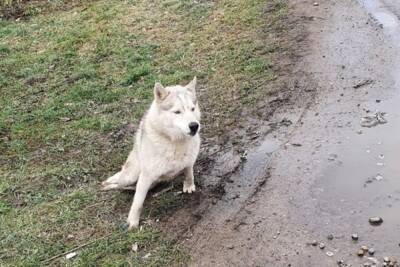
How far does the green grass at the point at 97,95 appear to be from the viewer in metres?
6.50

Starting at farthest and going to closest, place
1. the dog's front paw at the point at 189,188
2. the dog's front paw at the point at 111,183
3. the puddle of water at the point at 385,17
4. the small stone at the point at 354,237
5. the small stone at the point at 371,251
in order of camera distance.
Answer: the puddle of water at the point at 385,17
the dog's front paw at the point at 111,183
the dog's front paw at the point at 189,188
the small stone at the point at 354,237
the small stone at the point at 371,251

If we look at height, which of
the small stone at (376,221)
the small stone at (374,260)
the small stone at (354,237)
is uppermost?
the small stone at (374,260)

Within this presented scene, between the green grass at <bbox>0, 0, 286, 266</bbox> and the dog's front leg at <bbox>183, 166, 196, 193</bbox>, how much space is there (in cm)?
13

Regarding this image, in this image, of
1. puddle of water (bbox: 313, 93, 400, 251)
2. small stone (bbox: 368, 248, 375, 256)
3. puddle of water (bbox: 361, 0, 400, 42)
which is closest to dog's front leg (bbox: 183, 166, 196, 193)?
puddle of water (bbox: 313, 93, 400, 251)

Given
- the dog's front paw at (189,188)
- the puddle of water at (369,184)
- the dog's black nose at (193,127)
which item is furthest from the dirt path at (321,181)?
the dog's black nose at (193,127)

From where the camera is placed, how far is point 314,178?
6.76 metres

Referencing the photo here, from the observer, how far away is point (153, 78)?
391 inches

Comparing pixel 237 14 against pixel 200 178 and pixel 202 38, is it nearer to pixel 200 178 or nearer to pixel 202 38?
pixel 202 38

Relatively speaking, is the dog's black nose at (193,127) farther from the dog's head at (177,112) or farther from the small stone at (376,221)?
the small stone at (376,221)

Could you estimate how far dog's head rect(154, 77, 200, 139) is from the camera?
607 cm

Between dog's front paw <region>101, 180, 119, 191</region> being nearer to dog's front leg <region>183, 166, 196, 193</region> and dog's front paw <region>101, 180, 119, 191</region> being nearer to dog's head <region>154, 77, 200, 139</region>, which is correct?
dog's front leg <region>183, 166, 196, 193</region>

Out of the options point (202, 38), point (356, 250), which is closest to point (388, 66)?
point (202, 38)

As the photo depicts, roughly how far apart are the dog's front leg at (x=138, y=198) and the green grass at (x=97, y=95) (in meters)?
0.15

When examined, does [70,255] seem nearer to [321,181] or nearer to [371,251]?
[321,181]
